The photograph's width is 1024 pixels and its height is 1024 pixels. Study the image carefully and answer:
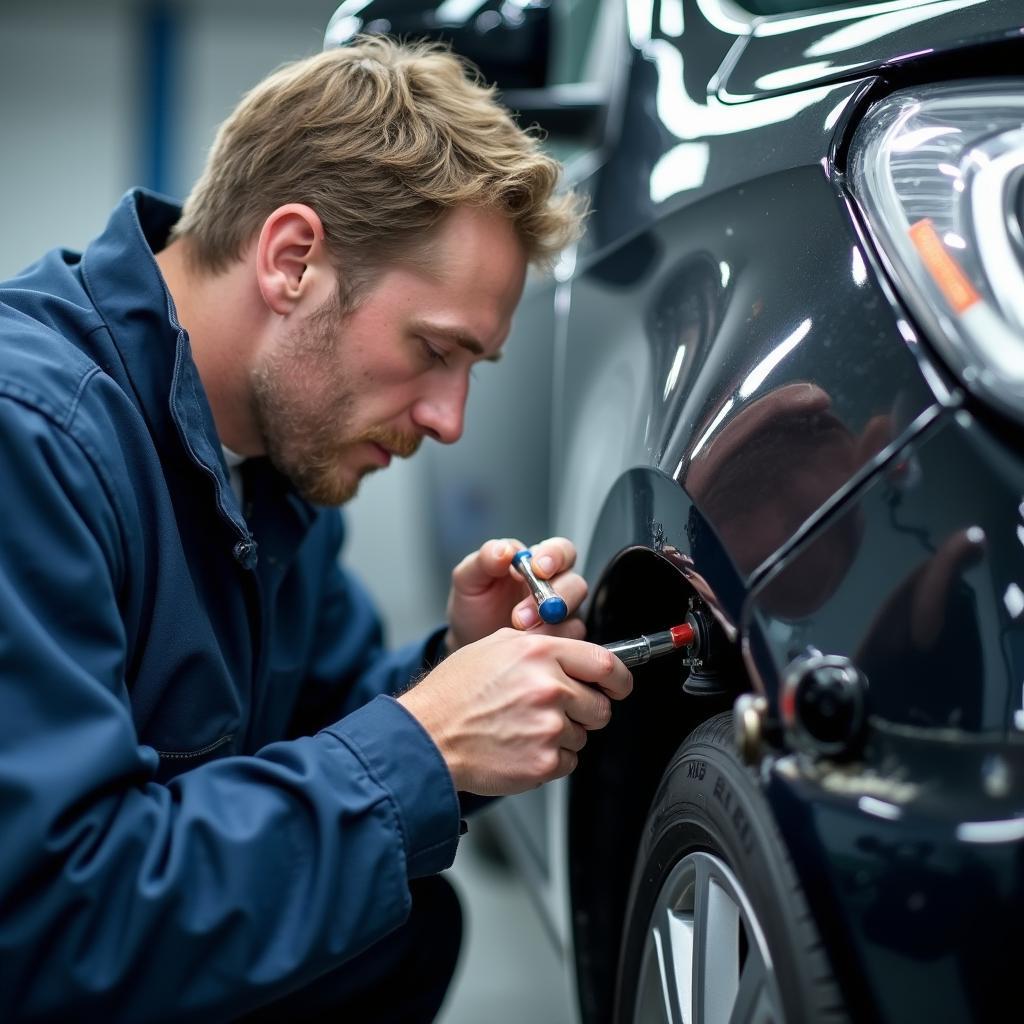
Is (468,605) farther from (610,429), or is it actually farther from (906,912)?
(906,912)

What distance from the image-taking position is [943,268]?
0.73 m

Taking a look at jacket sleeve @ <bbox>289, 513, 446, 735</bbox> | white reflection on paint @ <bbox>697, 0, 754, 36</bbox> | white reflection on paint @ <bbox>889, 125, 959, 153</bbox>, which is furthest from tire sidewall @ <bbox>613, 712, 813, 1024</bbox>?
white reflection on paint @ <bbox>697, 0, 754, 36</bbox>

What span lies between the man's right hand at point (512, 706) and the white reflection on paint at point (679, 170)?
1.46 ft

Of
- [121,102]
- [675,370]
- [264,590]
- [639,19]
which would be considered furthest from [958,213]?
[121,102]

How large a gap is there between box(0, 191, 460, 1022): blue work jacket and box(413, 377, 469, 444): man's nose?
22 centimetres

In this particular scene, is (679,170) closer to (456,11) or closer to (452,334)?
(452,334)

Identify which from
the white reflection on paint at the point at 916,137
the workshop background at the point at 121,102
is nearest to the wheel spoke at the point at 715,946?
the white reflection on paint at the point at 916,137

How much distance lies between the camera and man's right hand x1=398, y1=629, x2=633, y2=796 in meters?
0.95

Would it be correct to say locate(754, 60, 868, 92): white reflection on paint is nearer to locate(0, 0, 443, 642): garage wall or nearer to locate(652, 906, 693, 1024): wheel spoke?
locate(652, 906, 693, 1024): wheel spoke

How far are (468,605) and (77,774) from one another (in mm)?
569

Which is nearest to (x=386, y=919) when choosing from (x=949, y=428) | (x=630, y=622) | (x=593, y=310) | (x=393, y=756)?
(x=393, y=756)

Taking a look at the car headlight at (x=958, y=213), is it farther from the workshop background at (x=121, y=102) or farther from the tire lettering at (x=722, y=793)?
the workshop background at (x=121, y=102)

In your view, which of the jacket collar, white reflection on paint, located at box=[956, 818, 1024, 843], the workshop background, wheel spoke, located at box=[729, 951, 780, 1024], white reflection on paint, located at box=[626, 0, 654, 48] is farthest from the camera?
the workshop background

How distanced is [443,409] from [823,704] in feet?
Answer: 2.11
